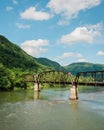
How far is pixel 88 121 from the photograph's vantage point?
54.5 metres

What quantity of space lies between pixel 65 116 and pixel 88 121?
7.44 meters

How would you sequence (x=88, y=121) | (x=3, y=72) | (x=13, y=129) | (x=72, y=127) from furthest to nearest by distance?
(x=3, y=72)
(x=88, y=121)
(x=72, y=127)
(x=13, y=129)

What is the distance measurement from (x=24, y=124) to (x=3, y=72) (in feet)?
309

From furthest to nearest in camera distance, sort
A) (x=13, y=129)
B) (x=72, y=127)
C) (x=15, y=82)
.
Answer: (x=15, y=82) → (x=72, y=127) → (x=13, y=129)

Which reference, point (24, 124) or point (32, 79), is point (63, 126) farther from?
point (32, 79)

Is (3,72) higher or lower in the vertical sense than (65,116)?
higher

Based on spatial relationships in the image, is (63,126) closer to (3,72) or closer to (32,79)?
(3,72)

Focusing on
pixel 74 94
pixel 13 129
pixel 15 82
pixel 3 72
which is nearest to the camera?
pixel 13 129

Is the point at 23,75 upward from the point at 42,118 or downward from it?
upward

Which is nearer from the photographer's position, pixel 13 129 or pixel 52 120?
pixel 13 129

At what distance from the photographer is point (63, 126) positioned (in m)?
49.2

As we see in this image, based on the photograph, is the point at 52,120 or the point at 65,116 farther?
the point at 65,116

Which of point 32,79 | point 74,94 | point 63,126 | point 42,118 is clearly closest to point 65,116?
point 42,118

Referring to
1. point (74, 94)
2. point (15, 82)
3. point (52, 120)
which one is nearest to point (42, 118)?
point (52, 120)
